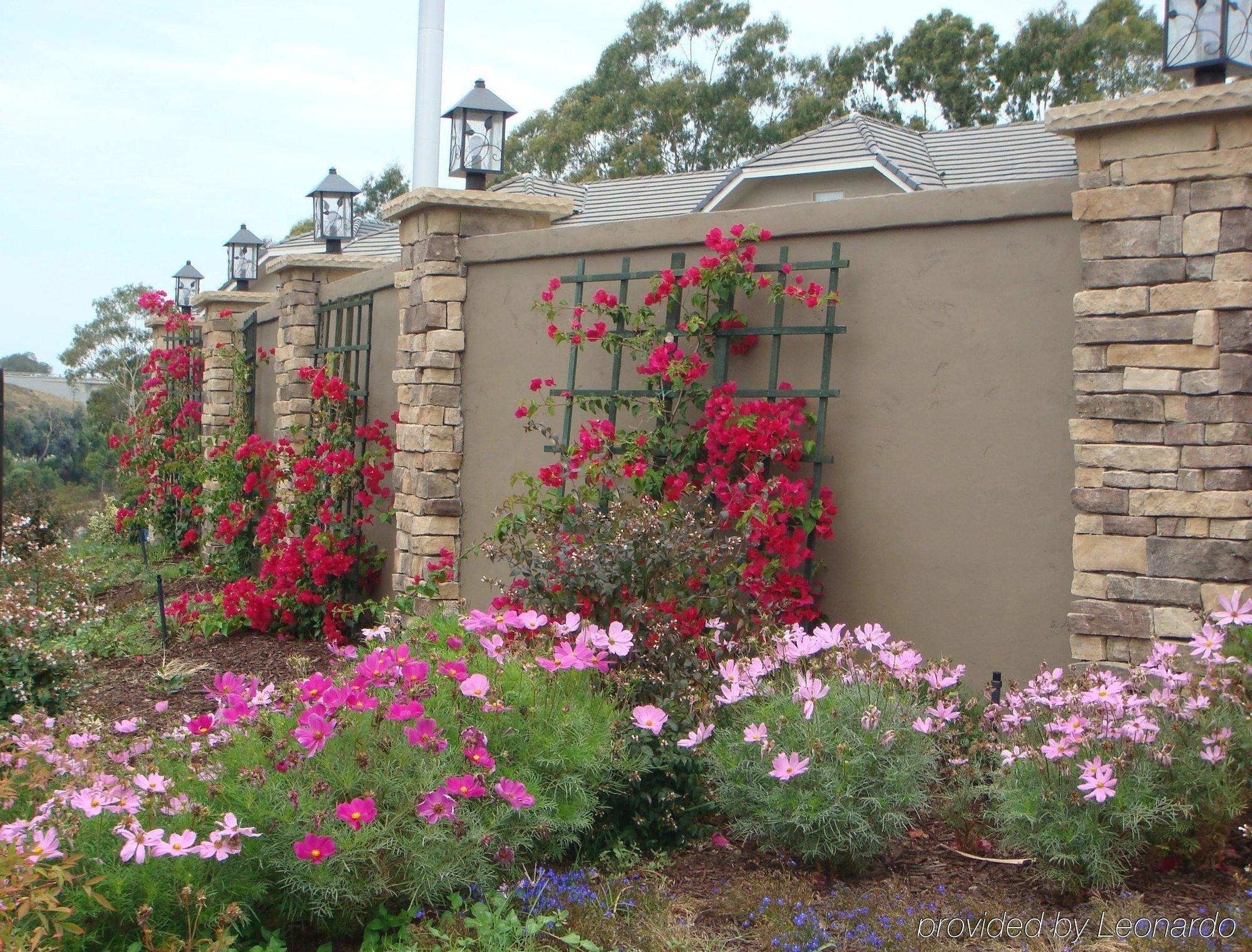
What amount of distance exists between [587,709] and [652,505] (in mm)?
1263

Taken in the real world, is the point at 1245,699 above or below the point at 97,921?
above

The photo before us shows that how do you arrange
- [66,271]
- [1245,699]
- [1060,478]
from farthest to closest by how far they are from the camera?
[66,271]
[1060,478]
[1245,699]

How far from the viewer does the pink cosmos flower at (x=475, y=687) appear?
3047 mm

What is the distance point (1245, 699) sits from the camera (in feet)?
10.3

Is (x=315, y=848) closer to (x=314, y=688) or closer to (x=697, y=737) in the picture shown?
(x=314, y=688)

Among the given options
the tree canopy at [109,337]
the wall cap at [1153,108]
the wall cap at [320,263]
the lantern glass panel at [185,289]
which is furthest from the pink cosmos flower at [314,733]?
the tree canopy at [109,337]

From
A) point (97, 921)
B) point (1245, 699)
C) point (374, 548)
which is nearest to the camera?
point (97, 921)

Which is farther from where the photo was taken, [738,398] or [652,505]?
[738,398]

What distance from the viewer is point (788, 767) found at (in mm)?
2957

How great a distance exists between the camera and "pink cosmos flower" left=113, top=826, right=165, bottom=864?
2445mm

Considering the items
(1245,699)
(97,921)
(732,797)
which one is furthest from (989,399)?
(97,921)

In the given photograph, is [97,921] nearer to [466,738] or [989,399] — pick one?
[466,738]

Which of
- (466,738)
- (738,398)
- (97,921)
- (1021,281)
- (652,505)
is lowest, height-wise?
(97,921)

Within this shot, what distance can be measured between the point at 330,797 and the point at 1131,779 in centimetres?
193
